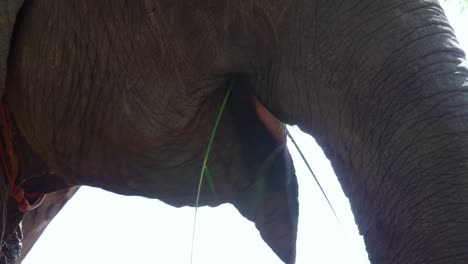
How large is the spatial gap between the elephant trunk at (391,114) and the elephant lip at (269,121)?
0.67ft

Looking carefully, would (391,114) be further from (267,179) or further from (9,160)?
(9,160)

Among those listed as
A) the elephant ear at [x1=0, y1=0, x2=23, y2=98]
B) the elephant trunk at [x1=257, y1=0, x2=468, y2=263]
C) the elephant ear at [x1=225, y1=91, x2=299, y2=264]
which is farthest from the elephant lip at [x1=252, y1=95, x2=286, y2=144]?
the elephant ear at [x1=0, y1=0, x2=23, y2=98]

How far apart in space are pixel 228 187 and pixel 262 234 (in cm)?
17

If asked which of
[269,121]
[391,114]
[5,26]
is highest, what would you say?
[5,26]

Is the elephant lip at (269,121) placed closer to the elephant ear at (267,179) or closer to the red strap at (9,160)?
the elephant ear at (267,179)

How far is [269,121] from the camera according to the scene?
217 cm

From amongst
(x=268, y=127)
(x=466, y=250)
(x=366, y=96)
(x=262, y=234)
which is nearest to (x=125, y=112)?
(x=268, y=127)

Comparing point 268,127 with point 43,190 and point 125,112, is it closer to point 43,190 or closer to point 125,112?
point 125,112

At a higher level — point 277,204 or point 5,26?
point 5,26

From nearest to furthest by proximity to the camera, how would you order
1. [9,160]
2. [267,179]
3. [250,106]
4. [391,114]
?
1. [391,114]
2. [250,106]
3. [267,179]
4. [9,160]

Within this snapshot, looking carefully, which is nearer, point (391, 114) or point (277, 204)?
point (391, 114)

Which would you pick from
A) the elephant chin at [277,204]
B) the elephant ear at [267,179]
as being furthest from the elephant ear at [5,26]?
the elephant chin at [277,204]

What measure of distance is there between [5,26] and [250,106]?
56 centimetres

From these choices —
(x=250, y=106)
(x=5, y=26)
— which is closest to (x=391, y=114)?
(x=250, y=106)
